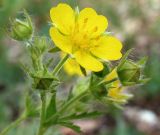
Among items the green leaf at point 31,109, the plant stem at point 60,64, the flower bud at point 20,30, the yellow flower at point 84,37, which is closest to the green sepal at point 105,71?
the yellow flower at point 84,37

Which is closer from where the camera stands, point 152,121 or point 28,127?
point 28,127

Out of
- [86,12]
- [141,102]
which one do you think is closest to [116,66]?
[86,12]

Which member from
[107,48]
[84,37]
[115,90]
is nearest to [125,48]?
[115,90]

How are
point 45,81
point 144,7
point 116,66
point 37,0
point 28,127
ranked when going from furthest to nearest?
point 144,7, point 37,0, point 28,127, point 116,66, point 45,81

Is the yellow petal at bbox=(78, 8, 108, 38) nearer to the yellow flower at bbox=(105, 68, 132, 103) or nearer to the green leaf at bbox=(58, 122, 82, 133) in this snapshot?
the yellow flower at bbox=(105, 68, 132, 103)

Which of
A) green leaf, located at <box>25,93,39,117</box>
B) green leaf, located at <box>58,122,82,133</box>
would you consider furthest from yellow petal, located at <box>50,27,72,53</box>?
green leaf, located at <box>25,93,39,117</box>

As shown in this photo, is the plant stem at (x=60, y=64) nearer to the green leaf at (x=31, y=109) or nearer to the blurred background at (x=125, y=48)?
the green leaf at (x=31, y=109)

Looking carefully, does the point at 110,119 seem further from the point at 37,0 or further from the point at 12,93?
the point at 37,0
